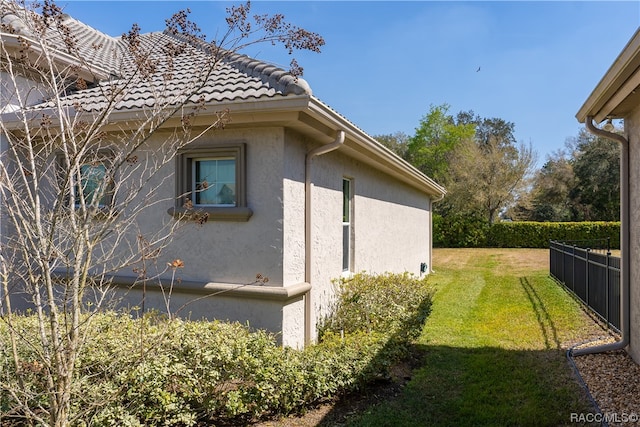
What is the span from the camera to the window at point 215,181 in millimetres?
5938

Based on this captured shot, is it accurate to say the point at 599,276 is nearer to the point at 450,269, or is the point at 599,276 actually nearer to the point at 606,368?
the point at 606,368

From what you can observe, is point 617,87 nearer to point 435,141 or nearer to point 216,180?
point 216,180

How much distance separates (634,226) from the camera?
20.1 ft

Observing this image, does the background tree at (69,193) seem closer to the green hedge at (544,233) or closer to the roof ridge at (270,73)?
the roof ridge at (270,73)

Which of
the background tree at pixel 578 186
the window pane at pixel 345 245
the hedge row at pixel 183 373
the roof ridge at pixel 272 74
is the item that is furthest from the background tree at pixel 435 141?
the hedge row at pixel 183 373

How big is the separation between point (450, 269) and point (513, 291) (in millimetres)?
6606

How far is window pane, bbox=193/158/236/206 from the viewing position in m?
6.15

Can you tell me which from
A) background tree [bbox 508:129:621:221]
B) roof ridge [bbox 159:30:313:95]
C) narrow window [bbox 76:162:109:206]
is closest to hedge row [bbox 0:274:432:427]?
narrow window [bbox 76:162:109:206]

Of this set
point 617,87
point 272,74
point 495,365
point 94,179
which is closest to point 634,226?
point 617,87

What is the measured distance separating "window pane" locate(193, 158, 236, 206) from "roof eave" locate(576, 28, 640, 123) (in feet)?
15.7

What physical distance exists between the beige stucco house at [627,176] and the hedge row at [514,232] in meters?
24.5

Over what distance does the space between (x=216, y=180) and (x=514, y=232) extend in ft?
93.9

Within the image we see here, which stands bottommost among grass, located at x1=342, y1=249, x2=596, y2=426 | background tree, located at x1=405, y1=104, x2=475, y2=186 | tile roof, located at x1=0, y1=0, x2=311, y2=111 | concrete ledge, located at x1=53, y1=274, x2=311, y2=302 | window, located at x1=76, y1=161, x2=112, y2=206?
grass, located at x1=342, y1=249, x2=596, y2=426

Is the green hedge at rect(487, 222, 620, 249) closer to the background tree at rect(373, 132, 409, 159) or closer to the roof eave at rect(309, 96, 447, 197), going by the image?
the roof eave at rect(309, 96, 447, 197)
